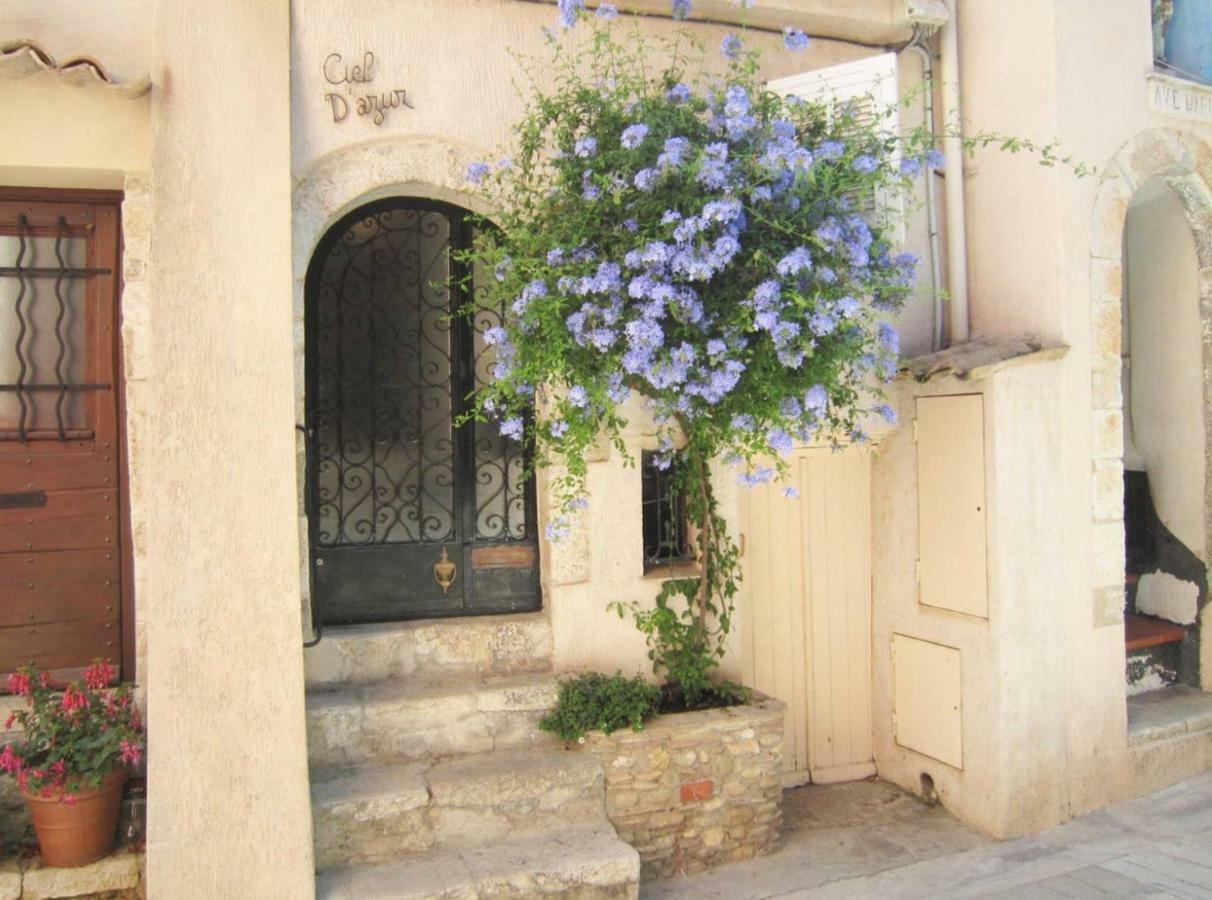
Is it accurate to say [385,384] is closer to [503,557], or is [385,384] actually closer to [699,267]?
[503,557]

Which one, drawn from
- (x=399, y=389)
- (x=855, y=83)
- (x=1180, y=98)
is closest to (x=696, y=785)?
(x=399, y=389)

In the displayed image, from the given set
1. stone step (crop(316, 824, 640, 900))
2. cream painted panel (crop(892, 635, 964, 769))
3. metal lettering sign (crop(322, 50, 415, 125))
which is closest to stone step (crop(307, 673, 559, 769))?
stone step (crop(316, 824, 640, 900))

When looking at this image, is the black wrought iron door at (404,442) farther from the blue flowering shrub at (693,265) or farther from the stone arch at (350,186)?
the blue flowering shrub at (693,265)

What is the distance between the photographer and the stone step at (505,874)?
4133 millimetres

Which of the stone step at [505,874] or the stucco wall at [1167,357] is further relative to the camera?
the stucco wall at [1167,357]

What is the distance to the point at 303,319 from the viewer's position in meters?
4.84

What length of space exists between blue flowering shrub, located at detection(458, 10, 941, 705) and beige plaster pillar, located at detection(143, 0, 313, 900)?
902 mm

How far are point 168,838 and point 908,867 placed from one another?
3.17m

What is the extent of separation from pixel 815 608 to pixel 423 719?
227 centimetres

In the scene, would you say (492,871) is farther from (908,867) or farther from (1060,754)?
(1060,754)

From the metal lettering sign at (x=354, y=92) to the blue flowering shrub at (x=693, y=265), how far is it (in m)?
0.56

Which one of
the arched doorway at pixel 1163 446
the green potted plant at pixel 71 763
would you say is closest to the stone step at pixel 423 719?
the green potted plant at pixel 71 763

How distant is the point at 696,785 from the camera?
484 centimetres

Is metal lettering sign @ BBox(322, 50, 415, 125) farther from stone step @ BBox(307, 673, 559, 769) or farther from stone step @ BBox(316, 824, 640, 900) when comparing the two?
stone step @ BBox(316, 824, 640, 900)
